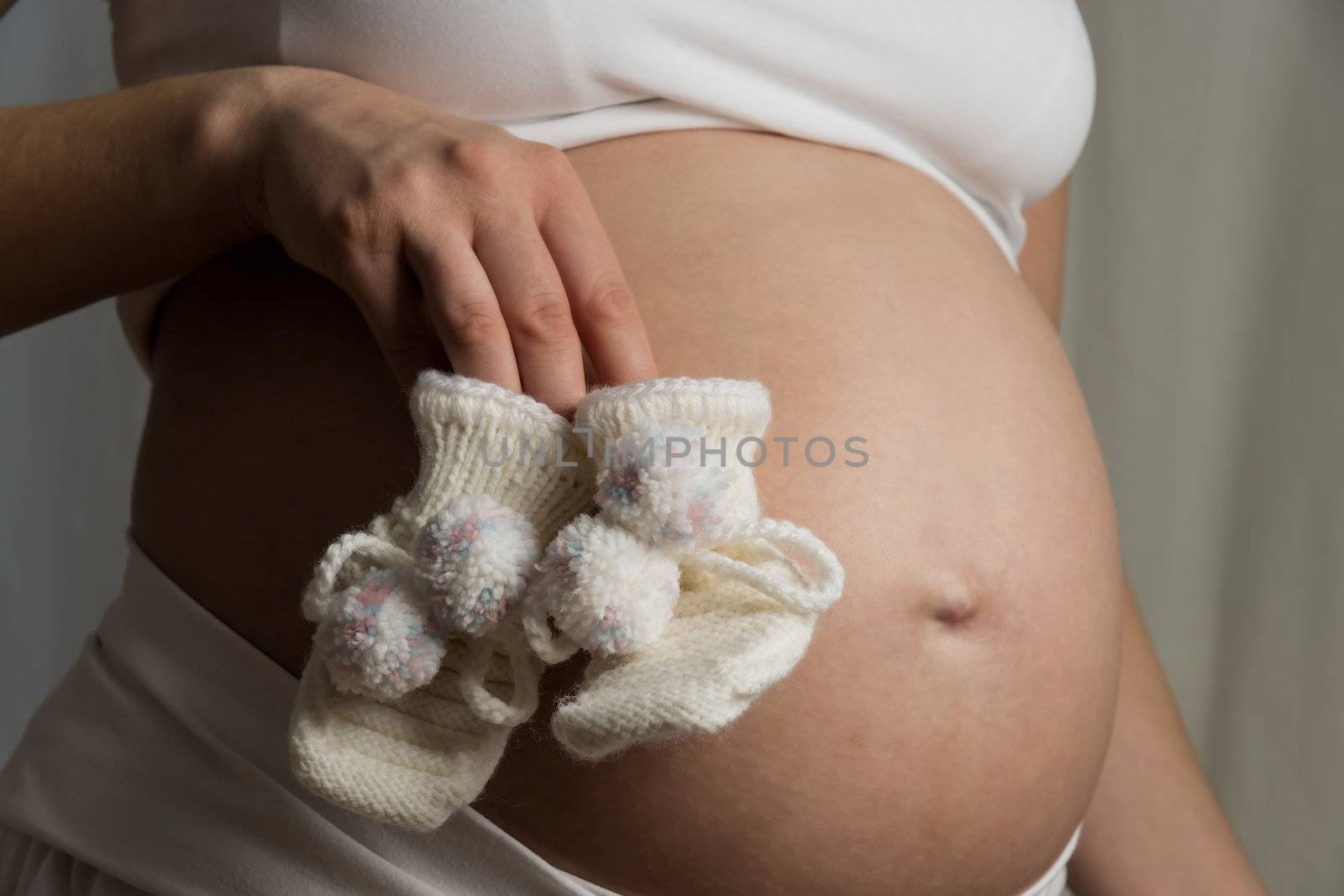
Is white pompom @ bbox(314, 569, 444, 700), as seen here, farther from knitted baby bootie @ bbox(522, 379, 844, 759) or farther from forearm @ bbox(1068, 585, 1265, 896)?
forearm @ bbox(1068, 585, 1265, 896)

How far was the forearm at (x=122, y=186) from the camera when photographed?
60 cm

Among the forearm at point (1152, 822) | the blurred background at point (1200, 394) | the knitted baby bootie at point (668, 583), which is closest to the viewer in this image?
the knitted baby bootie at point (668, 583)

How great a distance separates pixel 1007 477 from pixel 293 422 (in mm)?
397

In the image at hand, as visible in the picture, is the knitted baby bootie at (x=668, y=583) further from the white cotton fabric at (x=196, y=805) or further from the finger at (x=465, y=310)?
the white cotton fabric at (x=196, y=805)

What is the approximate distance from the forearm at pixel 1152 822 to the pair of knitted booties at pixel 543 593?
557 millimetres

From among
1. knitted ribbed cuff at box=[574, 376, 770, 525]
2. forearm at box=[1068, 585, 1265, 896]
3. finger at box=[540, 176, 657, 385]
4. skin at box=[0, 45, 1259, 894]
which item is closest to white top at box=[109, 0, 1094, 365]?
skin at box=[0, 45, 1259, 894]

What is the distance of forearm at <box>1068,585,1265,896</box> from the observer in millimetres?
918

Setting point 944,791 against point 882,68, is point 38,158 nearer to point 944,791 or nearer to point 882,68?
point 882,68

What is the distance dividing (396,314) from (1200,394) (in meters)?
1.20

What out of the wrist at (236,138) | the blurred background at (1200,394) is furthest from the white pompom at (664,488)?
the blurred background at (1200,394)

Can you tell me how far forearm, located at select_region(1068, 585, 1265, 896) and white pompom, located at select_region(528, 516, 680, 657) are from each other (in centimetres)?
60

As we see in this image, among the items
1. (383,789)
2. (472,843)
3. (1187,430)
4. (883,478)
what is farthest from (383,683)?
(1187,430)

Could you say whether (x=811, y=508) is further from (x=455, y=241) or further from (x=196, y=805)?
(x=196, y=805)

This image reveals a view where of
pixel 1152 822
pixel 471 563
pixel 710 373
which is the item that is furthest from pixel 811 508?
pixel 1152 822
